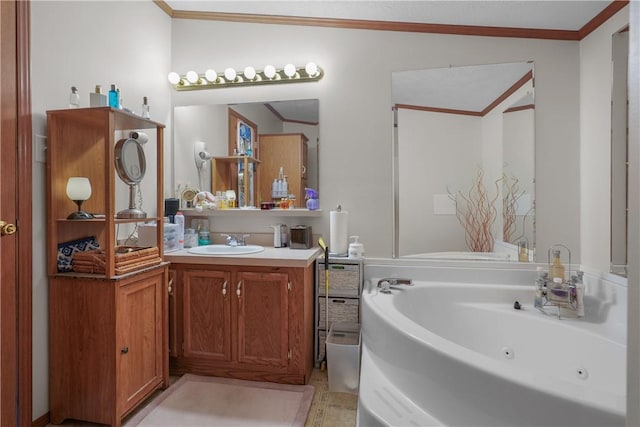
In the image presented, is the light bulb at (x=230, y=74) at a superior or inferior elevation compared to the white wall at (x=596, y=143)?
superior

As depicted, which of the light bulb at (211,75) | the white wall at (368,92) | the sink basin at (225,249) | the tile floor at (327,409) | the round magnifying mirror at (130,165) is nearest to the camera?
the tile floor at (327,409)

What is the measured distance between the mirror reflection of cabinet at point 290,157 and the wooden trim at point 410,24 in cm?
87

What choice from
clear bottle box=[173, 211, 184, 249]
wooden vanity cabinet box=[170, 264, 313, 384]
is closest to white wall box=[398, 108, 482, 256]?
wooden vanity cabinet box=[170, 264, 313, 384]

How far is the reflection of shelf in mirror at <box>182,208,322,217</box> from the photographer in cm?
257

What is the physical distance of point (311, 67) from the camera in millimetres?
2533

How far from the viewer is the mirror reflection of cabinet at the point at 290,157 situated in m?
2.62

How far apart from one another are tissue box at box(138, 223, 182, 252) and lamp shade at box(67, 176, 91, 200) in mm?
451

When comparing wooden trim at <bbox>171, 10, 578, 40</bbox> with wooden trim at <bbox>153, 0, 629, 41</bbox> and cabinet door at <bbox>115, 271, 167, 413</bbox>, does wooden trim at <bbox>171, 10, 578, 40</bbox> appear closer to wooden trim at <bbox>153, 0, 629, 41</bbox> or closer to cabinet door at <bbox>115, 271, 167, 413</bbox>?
wooden trim at <bbox>153, 0, 629, 41</bbox>

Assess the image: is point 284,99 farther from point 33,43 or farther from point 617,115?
point 617,115

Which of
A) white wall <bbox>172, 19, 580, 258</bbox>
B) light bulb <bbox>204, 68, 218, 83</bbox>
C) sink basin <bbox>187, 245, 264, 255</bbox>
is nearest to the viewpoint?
white wall <bbox>172, 19, 580, 258</bbox>

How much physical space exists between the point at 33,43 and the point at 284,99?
151 centimetres

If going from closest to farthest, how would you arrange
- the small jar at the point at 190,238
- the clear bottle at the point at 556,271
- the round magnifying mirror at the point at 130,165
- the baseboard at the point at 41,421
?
the baseboard at the point at 41,421 < the round magnifying mirror at the point at 130,165 < the clear bottle at the point at 556,271 < the small jar at the point at 190,238

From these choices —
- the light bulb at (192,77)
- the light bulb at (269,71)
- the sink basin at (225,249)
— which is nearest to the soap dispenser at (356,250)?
the sink basin at (225,249)

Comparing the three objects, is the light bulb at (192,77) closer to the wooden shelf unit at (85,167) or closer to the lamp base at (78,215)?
the wooden shelf unit at (85,167)
